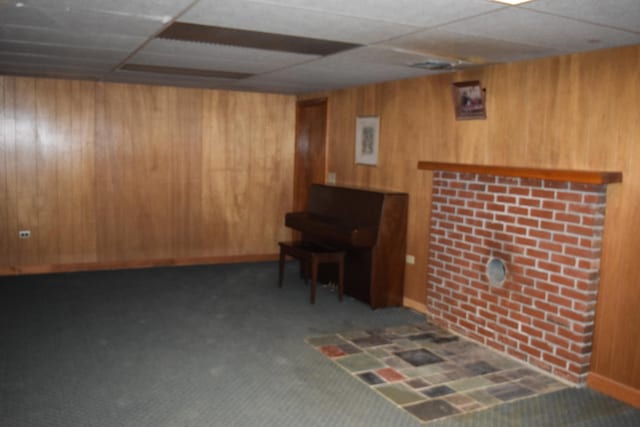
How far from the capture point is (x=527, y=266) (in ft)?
12.8

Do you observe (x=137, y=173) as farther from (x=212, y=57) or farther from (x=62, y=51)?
(x=212, y=57)

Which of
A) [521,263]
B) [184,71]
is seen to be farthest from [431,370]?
[184,71]

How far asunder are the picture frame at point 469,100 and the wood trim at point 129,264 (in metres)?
3.70

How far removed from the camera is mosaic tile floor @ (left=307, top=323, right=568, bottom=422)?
131 inches

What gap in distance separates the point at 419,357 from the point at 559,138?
6.06 feet

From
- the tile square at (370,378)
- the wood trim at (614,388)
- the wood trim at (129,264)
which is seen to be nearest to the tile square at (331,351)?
the tile square at (370,378)

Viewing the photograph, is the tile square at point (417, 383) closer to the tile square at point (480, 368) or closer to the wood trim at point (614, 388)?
the tile square at point (480, 368)

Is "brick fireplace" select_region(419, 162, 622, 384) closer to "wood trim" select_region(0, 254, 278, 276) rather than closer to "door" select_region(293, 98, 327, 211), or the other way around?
"door" select_region(293, 98, 327, 211)

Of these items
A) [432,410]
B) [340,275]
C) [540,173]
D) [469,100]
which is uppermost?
[469,100]

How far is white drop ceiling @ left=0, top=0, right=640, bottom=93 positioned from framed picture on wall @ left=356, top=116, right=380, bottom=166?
786 mm

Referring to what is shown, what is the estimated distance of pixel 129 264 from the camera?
6.64m

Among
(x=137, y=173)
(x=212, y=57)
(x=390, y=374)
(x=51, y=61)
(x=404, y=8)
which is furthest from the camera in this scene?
(x=137, y=173)

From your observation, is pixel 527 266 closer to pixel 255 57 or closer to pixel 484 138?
pixel 484 138

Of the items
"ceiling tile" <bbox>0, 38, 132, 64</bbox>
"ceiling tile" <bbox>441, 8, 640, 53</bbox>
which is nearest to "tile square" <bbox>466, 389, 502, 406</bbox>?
"ceiling tile" <bbox>441, 8, 640, 53</bbox>
